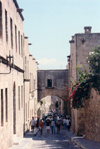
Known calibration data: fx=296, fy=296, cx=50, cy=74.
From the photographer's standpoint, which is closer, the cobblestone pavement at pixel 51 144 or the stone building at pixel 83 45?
the cobblestone pavement at pixel 51 144

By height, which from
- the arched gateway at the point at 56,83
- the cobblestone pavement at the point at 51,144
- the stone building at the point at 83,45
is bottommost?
the cobblestone pavement at the point at 51,144

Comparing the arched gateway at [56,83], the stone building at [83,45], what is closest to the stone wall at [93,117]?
the stone building at [83,45]

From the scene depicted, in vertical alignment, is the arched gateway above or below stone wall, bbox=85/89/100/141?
above

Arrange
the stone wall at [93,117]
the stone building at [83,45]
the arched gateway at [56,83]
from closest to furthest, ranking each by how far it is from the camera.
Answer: the stone wall at [93,117] < the stone building at [83,45] < the arched gateway at [56,83]

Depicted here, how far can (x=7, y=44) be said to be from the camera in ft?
40.4

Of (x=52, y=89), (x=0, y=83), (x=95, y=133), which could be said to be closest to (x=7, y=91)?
(x=0, y=83)

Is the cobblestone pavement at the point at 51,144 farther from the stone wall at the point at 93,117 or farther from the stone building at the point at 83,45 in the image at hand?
the stone building at the point at 83,45

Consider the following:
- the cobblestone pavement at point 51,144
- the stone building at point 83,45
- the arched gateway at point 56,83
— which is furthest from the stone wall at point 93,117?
the arched gateway at point 56,83

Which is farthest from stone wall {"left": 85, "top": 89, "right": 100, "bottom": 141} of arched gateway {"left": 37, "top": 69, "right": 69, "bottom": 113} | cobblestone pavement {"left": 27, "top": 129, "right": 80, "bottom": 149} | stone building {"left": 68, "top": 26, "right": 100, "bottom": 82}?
arched gateway {"left": 37, "top": 69, "right": 69, "bottom": 113}

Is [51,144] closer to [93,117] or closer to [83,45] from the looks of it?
[93,117]

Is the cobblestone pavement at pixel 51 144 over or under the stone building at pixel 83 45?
under

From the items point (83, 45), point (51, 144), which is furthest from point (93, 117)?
point (83, 45)

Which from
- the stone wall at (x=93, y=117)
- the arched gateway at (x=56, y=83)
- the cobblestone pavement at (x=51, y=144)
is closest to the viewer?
the cobblestone pavement at (x=51, y=144)

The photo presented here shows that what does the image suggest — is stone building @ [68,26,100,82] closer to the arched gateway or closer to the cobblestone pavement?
the cobblestone pavement
